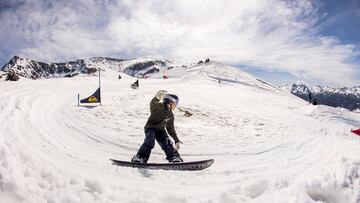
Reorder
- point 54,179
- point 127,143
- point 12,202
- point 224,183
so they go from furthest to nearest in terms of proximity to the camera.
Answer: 1. point 127,143
2. point 224,183
3. point 54,179
4. point 12,202

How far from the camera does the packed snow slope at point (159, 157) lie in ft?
14.8

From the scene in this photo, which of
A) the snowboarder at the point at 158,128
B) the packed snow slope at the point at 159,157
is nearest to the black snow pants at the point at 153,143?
the snowboarder at the point at 158,128

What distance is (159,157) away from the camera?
Result: 10.2 metres

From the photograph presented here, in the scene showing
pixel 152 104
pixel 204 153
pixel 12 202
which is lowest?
pixel 204 153

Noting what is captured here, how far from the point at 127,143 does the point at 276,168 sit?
6.01 m

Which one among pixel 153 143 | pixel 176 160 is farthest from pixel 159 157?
pixel 153 143

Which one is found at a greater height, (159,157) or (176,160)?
(176,160)

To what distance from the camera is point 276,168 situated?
29.0ft

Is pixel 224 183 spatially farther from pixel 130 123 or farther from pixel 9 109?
pixel 9 109

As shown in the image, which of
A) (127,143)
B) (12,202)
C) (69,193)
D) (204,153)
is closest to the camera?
(12,202)

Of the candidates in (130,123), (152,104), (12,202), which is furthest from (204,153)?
(12,202)

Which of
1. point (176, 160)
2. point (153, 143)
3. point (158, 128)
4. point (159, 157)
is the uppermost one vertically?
point (158, 128)

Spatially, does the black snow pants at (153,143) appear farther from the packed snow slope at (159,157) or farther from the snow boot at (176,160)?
the packed snow slope at (159,157)

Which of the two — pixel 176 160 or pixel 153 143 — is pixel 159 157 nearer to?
pixel 176 160
